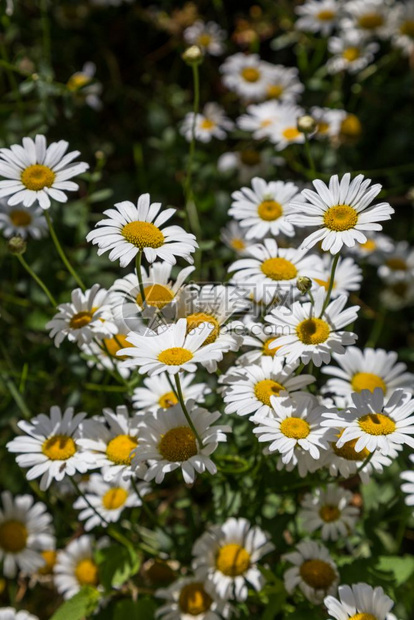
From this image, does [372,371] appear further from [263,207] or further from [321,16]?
[321,16]

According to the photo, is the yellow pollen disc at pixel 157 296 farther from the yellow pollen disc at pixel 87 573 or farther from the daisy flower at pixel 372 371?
the yellow pollen disc at pixel 87 573

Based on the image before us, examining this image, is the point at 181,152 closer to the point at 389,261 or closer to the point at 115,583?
the point at 389,261

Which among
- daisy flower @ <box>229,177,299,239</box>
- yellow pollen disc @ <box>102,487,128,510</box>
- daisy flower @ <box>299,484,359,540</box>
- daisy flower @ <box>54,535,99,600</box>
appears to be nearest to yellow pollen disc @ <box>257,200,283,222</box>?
daisy flower @ <box>229,177,299,239</box>

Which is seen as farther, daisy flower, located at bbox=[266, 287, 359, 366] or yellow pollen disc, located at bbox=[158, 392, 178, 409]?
yellow pollen disc, located at bbox=[158, 392, 178, 409]

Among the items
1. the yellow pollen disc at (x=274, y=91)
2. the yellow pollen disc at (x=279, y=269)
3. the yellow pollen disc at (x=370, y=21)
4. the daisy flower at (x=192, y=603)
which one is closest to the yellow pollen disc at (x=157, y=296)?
the yellow pollen disc at (x=279, y=269)

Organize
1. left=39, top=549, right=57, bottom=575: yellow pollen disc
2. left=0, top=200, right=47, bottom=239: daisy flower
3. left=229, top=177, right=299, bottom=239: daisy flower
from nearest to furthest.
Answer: left=229, top=177, right=299, bottom=239: daisy flower < left=39, top=549, right=57, bottom=575: yellow pollen disc < left=0, top=200, right=47, bottom=239: daisy flower

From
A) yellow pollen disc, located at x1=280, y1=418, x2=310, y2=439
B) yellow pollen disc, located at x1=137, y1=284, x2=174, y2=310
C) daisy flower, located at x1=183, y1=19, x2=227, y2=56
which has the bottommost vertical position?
yellow pollen disc, located at x1=280, y1=418, x2=310, y2=439

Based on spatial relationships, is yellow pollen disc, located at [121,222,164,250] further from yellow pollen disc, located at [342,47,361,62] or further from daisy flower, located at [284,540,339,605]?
yellow pollen disc, located at [342,47,361,62]
